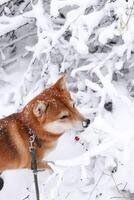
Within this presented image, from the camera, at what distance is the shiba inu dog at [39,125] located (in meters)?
4.66

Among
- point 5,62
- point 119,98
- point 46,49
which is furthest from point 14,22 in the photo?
point 119,98

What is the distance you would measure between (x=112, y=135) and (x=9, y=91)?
2.04m

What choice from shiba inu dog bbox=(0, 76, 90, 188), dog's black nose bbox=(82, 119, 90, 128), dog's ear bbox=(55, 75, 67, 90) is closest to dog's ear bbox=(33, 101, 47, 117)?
shiba inu dog bbox=(0, 76, 90, 188)

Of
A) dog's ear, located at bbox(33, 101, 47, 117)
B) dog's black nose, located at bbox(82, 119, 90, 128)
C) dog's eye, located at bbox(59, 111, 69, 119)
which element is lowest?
dog's black nose, located at bbox(82, 119, 90, 128)

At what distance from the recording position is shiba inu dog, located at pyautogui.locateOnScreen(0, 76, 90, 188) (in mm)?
4656

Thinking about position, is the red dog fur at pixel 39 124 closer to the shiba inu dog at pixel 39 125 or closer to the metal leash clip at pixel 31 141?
the shiba inu dog at pixel 39 125

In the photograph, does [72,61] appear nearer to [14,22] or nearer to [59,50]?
[59,50]

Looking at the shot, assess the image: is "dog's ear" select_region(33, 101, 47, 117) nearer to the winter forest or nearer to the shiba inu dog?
the shiba inu dog

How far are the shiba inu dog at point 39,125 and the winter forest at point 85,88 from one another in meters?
0.27

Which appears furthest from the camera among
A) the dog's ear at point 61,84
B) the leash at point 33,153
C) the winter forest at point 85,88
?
the dog's ear at point 61,84

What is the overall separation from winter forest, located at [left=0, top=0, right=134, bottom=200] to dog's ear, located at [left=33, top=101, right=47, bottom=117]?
49 centimetres

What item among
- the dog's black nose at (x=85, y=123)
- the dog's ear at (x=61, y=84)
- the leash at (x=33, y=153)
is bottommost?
the leash at (x=33, y=153)

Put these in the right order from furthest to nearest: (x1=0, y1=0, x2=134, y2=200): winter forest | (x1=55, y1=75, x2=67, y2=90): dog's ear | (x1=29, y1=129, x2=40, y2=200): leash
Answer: (x1=55, y1=75, x2=67, y2=90): dog's ear < (x1=0, y1=0, x2=134, y2=200): winter forest < (x1=29, y1=129, x2=40, y2=200): leash

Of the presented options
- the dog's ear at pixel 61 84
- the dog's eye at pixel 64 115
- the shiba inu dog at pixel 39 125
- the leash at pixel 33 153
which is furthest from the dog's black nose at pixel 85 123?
the leash at pixel 33 153
